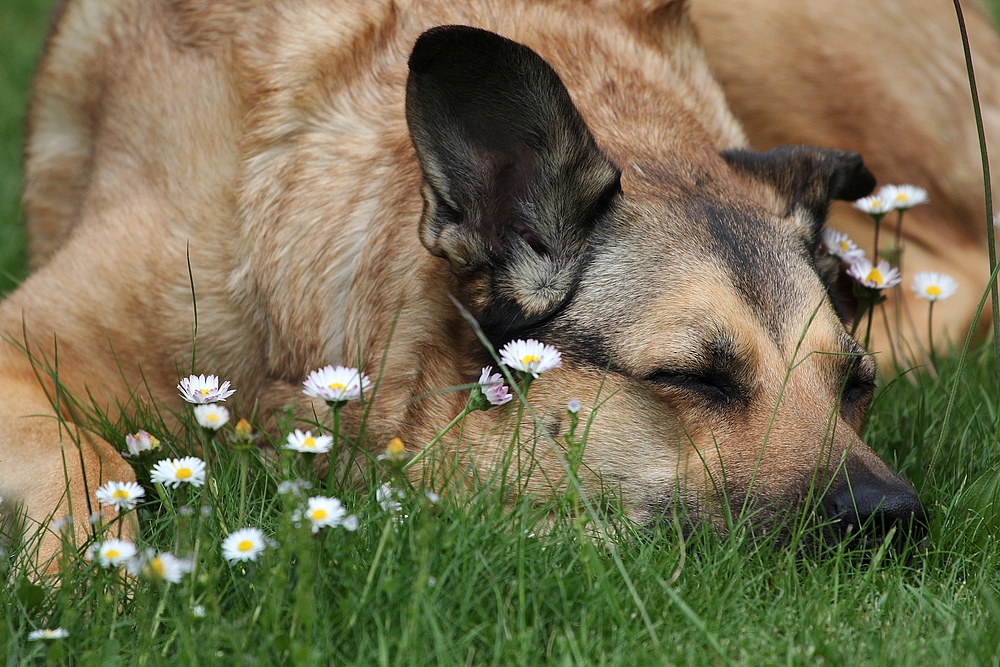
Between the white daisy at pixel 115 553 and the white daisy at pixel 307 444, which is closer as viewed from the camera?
the white daisy at pixel 115 553

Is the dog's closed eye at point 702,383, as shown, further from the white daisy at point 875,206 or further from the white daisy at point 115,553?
the white daisy at point 115,553

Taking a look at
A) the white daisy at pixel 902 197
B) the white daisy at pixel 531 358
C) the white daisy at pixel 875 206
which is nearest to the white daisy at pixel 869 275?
the white daisy at pixel 875 206

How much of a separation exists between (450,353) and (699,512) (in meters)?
0.75

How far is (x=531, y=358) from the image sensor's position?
7.29 feet

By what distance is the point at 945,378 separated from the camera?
3.52 metres

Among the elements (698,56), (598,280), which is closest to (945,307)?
(698,56)

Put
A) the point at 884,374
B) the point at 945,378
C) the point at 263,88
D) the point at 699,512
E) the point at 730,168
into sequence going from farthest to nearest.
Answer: the point at 884,374 → the point at 945,378 → the point at 263,88 → the point at 730,168 → the point at 699,512

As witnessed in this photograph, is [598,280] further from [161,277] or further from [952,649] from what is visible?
[161,277]

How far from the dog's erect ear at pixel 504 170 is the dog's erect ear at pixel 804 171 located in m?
0.60

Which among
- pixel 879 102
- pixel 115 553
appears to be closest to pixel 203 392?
pixel 115 553

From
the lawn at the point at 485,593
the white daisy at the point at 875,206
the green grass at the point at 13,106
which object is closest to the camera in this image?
the lawn at the point at 485,593

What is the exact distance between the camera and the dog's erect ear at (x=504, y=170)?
2.43 m

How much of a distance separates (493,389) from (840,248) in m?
1.36

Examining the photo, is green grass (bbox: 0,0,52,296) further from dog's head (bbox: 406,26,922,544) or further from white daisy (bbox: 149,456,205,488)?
Result: dog's head (bbox: 406,26,922,544)
